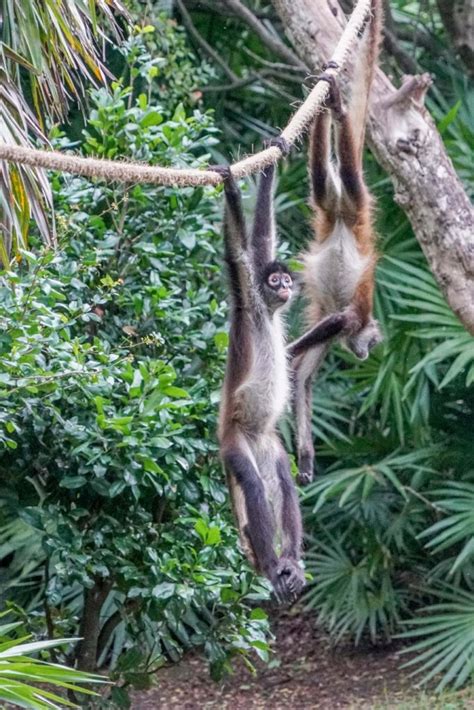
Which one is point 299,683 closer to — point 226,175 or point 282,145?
point 282,145

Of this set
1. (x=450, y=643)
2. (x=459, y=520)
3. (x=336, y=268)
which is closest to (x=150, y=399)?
(x=336, y=268)

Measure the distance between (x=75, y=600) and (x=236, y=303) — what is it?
3.03 meters

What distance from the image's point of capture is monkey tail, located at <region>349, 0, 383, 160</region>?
4.90 meters

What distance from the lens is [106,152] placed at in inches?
212

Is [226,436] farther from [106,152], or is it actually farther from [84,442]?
[106,152]

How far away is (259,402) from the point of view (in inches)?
180

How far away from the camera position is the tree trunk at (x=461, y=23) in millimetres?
7609

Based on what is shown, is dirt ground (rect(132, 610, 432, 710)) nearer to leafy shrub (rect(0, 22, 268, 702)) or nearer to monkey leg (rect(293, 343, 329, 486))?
leafy shrub (rect(0, 22, 268, 702))

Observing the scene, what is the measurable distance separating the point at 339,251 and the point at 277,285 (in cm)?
96

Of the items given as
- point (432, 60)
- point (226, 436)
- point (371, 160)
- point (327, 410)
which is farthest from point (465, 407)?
point (226, 436)

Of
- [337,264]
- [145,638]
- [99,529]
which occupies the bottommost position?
[145,638]

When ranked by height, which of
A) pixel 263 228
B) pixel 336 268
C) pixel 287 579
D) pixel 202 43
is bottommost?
pixel 287 579

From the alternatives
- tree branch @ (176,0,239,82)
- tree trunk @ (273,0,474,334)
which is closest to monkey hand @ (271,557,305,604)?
tree trunk @ (273,0,474,334)

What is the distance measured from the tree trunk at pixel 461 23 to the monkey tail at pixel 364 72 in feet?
9.17
